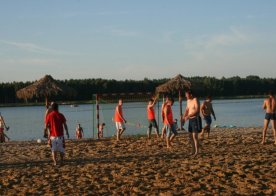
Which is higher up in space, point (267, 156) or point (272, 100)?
point (272, 100)

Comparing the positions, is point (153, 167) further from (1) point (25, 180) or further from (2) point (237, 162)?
(1) point (25, 180)

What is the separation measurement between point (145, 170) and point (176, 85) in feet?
37.9

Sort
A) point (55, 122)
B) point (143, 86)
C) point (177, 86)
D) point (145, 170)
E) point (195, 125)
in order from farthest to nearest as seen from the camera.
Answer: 1. point (143, 86)
2. point (177, 86)
3. point (195, 125)
4. point (55, 122)
5. point (145, 170)

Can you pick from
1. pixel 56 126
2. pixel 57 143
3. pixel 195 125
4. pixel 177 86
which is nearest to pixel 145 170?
pixel 195 125

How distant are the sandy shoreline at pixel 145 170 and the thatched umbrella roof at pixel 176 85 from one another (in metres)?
6.61

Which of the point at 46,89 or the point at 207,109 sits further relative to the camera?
the point at 46,89

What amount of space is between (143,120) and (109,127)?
11.1ft

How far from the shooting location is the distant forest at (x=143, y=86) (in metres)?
78.3

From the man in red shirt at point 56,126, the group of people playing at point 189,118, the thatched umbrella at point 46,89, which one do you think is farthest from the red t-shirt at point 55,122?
the thatched umbrella at point 46,89

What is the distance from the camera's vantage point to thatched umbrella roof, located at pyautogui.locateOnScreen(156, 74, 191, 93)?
2098 centimetres

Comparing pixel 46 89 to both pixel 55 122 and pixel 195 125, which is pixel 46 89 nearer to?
pixel 55 122

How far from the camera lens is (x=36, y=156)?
12.9m

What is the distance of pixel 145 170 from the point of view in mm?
9805

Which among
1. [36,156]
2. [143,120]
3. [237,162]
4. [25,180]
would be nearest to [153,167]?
[237,162]
